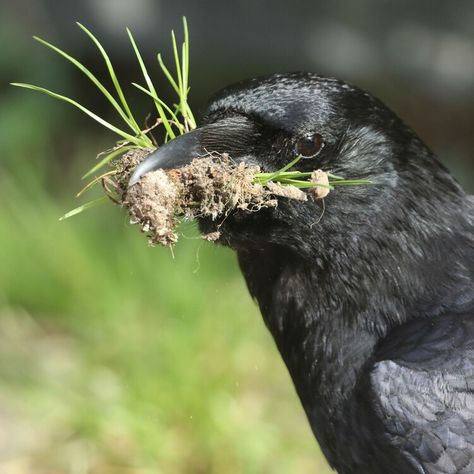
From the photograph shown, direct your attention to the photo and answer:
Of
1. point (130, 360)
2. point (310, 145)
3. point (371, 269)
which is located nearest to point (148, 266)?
point (130, 360)

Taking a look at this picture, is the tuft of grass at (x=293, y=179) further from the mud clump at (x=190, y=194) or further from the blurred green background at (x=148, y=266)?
the blurred green background at (x=148, y=266)

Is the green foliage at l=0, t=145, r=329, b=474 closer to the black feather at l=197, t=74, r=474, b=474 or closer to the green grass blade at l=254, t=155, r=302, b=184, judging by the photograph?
the black feather at l=197, t=74, r=474, b=474

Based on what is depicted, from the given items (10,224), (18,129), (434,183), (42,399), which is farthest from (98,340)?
(434,183)

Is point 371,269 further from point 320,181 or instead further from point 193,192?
point 193,192

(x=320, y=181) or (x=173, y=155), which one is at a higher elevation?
(x=320, y=181)

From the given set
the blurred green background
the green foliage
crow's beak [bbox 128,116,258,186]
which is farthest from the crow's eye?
the green foliage

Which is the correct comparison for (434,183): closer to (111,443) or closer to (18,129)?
(111,443)

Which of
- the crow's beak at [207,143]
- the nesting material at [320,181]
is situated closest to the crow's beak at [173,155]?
the crow's beak at [207,143]
